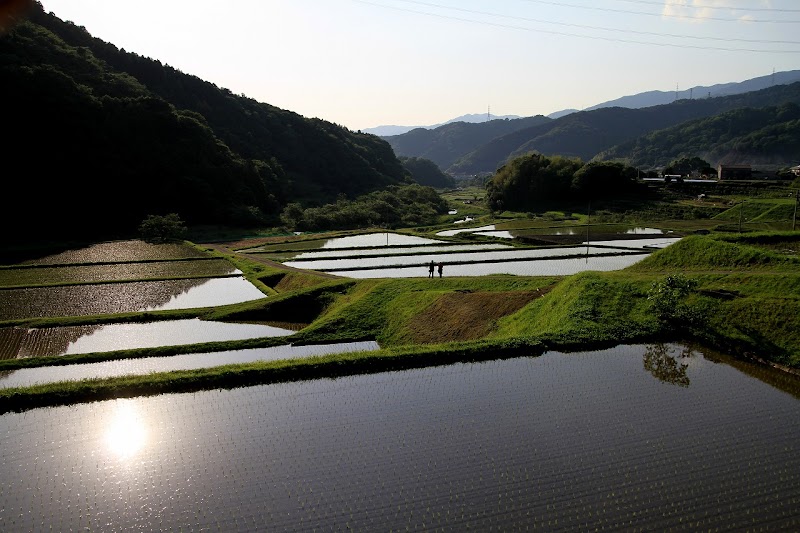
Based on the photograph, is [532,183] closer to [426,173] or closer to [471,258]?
[471,258]

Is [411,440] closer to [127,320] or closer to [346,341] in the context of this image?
[346,341]

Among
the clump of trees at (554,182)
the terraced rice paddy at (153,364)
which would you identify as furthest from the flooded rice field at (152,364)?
the clump of trees at (554,182)

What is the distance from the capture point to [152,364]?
1616cm

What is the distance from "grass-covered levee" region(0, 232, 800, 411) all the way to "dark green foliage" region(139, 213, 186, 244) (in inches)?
982

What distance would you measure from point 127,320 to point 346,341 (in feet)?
29.8

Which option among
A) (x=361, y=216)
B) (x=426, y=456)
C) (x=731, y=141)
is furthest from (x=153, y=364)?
(x=731, y=141)

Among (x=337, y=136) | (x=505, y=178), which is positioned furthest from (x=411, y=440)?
(x=337, y=136)

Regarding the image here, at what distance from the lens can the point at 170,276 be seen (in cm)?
2973

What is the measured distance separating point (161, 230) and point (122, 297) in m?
22.2

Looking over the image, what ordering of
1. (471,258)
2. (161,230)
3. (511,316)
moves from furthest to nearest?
1. (161,230)
2. (471,258)
3. (511,316)

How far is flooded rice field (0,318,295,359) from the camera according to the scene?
1791cm

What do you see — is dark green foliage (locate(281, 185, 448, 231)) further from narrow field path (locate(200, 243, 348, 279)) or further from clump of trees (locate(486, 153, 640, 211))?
narrow field path (locate(200, 243, 348, 279))

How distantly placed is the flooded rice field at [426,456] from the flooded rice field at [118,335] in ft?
18.4

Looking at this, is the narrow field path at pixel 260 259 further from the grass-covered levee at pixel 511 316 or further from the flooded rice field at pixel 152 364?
the flooded rice field at pixel 152 364
